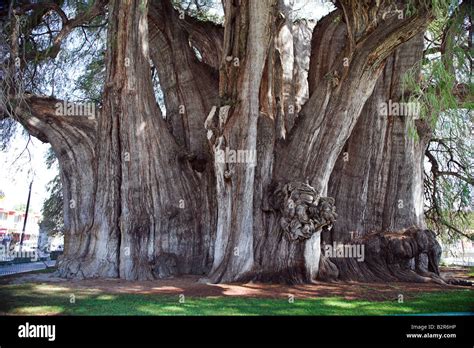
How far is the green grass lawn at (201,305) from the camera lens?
451cm

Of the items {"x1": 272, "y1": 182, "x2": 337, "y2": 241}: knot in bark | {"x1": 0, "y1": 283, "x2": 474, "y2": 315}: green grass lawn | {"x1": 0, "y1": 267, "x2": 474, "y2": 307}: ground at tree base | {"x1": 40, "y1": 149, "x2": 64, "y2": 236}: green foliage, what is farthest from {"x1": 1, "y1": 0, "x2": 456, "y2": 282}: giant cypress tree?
{"x1": 40, "y1": 149, "x2": 64, "y2": 236}: green foliage

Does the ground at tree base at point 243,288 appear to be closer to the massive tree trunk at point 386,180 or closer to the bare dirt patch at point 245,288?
the bare dirt patch at point 245,288

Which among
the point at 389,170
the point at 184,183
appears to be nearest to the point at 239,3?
the point at 184,183

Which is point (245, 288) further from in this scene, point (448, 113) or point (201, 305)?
point (448, 113)

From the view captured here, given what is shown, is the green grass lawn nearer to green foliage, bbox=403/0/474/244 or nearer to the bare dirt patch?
the bare dirt patch

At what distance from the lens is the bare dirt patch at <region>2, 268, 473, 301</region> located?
5383 mm

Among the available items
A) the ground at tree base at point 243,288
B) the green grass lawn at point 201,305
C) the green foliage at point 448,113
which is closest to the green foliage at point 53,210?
the ground at tree base at point 243,288

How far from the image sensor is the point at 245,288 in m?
5.80

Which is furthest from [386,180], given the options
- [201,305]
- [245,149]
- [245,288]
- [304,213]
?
[201,305]

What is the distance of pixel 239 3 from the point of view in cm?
677

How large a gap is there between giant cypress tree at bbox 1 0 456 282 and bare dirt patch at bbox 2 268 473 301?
346 mm

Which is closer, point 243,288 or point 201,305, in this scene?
point 201,305

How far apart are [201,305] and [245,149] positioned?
2453 millimetres

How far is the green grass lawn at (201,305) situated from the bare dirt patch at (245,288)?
0.26 m
